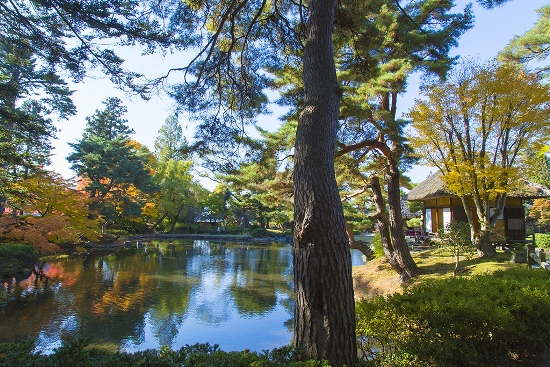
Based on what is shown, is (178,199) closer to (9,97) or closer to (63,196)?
(63,196)

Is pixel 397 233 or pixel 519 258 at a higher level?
pixel 397 233

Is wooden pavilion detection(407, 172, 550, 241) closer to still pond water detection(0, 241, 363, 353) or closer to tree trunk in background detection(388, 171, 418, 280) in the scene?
tree trunk in background detection(388, 171, 418, 280)

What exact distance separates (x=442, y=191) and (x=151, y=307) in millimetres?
10933

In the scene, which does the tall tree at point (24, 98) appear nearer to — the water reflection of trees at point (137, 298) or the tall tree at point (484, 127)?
the water reflection of trees at point (137, 298)

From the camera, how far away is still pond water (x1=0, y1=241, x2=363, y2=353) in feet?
18.9

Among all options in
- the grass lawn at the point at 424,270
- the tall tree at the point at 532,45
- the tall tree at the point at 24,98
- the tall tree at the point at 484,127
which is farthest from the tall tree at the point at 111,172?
the tall tree at the point at 532,45

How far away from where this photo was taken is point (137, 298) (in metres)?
8.20

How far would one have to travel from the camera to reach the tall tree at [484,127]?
7.62m

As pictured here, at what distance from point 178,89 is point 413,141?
6126 mm

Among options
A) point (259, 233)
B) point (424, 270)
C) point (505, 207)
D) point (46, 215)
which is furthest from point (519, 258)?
point (259, 233)

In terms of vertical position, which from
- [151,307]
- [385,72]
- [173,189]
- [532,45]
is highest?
[532,45]

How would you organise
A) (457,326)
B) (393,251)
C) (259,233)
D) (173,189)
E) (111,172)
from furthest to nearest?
1. (259,233)
2. (173,189)
3. (111,172)
4. (393,251)
5. (457,326)

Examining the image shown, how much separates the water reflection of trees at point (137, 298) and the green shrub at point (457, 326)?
3.98 meters

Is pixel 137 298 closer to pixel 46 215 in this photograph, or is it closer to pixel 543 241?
pixel 46 215
